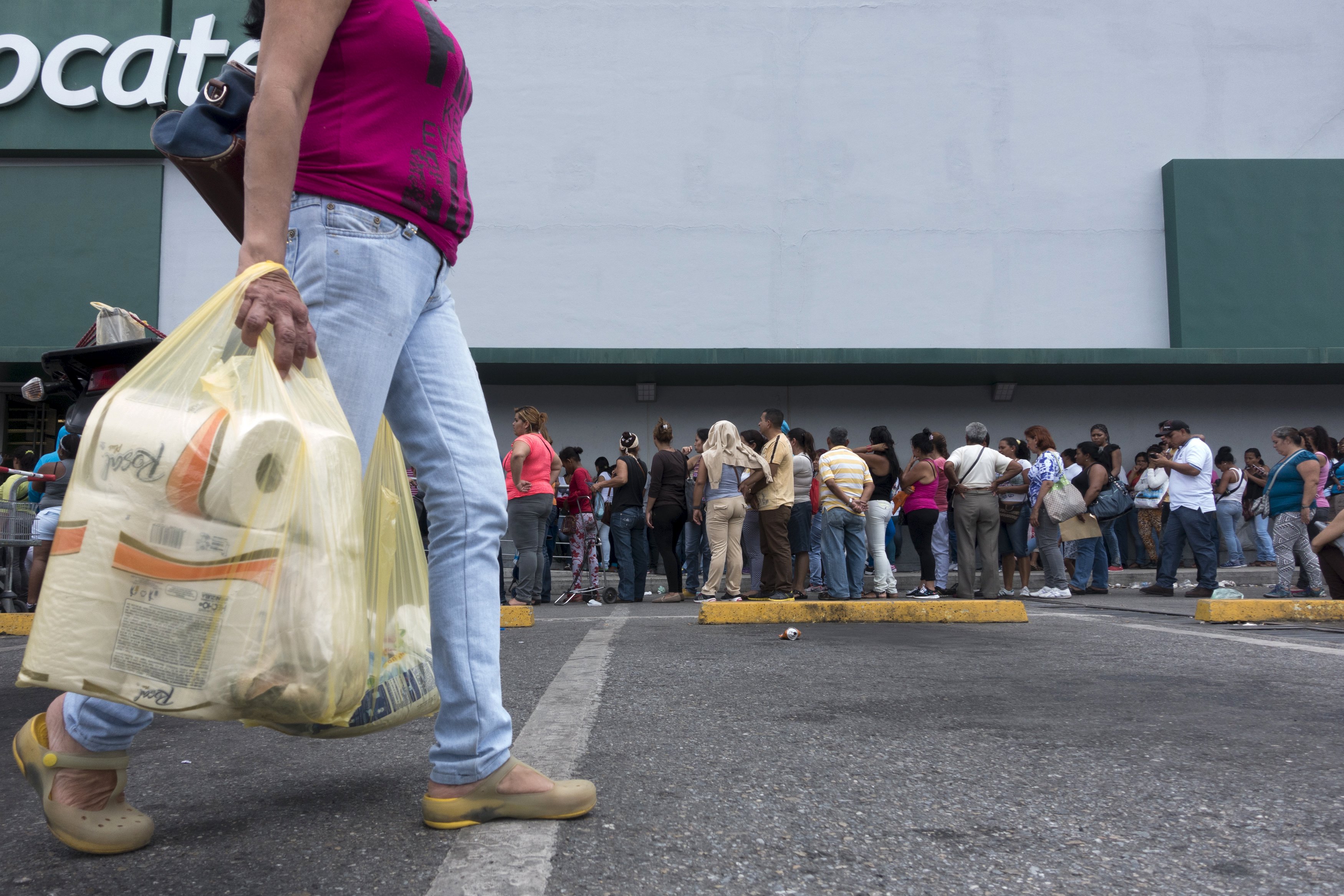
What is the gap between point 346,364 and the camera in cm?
183

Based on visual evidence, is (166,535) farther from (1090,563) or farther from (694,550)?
(1090,563)

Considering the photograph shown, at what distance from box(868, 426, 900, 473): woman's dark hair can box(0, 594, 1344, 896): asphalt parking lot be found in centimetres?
597

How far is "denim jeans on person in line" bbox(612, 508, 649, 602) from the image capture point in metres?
10.3

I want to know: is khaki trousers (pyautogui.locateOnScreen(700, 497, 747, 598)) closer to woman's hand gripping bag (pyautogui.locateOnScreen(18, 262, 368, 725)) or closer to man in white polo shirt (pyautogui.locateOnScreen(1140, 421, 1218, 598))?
man in white polo shirt (pyautogui.locateOnScreen(1140, 421, 1218, 598))

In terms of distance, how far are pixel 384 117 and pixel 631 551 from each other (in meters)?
8.67

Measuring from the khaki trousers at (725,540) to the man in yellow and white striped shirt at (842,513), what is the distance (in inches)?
31.1

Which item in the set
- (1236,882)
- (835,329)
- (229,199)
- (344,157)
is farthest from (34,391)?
(835,329)

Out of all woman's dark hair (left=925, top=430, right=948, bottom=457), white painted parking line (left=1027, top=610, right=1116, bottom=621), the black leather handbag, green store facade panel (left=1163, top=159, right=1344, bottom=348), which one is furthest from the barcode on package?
green store facade panel (left=1163, top=159, right=1344, bottom=348)

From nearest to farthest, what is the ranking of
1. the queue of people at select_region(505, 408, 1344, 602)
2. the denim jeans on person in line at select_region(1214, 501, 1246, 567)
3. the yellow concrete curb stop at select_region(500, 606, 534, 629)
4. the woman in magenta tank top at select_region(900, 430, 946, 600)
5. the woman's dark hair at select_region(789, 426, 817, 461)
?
the yellow concrete curb stop at select_region(500, 606, 534, 629) < the queue of people at select_region(505, 408, 1344, 602) < the woman in magenta tank top at select_region(900, 430, 946, 600) < the woman's dark hair at select_region(789, 426, 817, 461) < the denim jeans on person in line at select_region(1214, 501, 1246, 567)

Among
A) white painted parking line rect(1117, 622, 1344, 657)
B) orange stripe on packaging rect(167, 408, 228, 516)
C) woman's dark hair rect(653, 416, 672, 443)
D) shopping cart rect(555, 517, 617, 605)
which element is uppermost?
woman's dark hair rect(653, 416, 672, 443)

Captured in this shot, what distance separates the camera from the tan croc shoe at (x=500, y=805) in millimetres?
1814

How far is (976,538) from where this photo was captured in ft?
30.9

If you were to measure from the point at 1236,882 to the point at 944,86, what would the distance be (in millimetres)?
15802

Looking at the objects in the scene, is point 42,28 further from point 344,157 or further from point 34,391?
point 344,157
